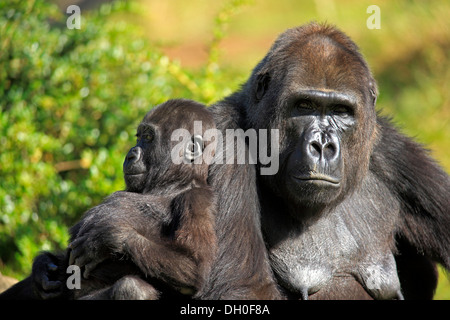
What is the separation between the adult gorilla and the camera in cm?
412

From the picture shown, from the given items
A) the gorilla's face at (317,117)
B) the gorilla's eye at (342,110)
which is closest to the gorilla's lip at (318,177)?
the gorilla's face at (317,117)

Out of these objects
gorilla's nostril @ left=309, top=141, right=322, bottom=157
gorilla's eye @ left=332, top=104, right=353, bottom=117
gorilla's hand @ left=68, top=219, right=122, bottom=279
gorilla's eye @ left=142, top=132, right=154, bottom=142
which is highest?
gorilla's eye @ left=332, top=104, right=353, bottom=117

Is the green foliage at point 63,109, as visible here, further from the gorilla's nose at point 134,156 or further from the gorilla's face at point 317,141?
the gorilla's face at point 317,141

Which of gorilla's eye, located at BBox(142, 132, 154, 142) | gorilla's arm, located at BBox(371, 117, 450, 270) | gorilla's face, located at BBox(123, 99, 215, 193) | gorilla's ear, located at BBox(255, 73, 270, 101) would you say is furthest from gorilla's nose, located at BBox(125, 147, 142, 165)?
gorilla's arm, located at BBox(371, 117, 450, 270)

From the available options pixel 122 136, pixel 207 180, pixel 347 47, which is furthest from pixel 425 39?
pixel 207 180

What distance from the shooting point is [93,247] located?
12.9 ft

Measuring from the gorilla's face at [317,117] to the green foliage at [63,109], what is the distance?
2.46 metres

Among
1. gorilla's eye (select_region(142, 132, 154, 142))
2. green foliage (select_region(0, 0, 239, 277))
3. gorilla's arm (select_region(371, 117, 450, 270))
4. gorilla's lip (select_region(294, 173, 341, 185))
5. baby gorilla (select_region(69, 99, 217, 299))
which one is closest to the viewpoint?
baby gorilla (select_region(69, 99, 217, 299))

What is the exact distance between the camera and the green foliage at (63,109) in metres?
6.23

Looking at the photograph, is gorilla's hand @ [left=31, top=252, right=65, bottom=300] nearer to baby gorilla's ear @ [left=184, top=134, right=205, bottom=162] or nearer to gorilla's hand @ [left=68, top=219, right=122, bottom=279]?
gorilla's hand @ [left=68, top=219, right=122, bottom=279]

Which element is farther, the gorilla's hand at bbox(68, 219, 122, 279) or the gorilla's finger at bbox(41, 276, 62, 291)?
the gorilla's finger at bbox(41, 276, 62, 291)

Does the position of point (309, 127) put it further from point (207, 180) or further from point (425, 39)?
point (425, 39)

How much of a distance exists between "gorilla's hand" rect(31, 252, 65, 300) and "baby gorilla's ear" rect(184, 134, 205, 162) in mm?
1198

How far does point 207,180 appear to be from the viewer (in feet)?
13.8
